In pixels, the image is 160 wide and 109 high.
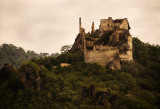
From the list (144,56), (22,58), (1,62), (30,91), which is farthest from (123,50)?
(22,58)

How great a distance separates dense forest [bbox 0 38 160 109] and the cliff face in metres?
1.05

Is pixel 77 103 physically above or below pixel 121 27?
below

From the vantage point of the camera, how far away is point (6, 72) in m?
41.0

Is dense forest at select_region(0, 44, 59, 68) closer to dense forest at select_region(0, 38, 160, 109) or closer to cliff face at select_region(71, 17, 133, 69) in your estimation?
cliff face at select_region(71, 17, 133, 69)

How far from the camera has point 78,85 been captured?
131 ft

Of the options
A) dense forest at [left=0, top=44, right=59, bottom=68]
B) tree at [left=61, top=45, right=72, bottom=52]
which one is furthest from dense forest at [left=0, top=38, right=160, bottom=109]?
dense forest at [left=0, top=44, right=59, bottom=68]

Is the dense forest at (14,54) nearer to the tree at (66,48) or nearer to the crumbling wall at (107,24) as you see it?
the tree at (66,48)

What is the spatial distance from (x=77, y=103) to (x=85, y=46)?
1275 cm

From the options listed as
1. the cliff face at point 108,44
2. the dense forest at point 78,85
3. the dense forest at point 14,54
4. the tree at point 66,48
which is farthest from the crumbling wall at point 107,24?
the dense forest at point 14,54

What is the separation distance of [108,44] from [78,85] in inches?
351

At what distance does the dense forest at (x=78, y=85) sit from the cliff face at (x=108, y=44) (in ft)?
3.44

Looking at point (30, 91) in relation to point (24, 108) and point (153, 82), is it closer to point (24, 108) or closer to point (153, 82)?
point (24, 108)

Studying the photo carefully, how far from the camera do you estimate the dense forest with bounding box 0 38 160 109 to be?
3612 centimetres

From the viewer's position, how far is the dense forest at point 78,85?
119ft
